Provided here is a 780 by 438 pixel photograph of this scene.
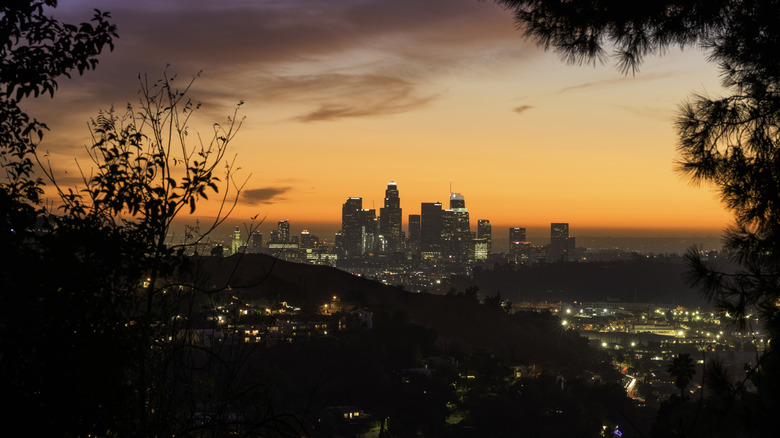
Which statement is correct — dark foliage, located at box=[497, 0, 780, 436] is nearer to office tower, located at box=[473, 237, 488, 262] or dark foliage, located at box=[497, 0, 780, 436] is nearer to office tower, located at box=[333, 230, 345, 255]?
office tower, located at box=[333, 230, 345, 255]

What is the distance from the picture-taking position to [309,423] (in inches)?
849

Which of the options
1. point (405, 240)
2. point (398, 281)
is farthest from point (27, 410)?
point (405, 240)

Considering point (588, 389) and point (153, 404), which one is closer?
point (153, 404)

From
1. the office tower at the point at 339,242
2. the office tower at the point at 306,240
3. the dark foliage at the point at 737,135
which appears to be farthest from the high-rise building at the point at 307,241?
the dark foliage at the point at 737,135

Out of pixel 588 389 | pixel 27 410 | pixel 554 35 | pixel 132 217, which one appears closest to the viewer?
pixel 27 410

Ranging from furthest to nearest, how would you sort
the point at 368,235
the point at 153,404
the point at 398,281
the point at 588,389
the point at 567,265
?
the point at 368,235 → the point at 567,265 → the point at 398,281 → the point at 588,389 → the point at 153,404

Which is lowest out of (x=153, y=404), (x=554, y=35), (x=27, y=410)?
(x=153, y=404)

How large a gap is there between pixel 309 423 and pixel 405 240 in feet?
340

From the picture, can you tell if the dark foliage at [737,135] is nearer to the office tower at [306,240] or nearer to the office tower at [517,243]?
the office tower at [306,240]

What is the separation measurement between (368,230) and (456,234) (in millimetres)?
23586

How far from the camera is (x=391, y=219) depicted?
125 m

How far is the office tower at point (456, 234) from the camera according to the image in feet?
413

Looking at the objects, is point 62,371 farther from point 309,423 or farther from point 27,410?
point 309,423

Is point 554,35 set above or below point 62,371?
above
